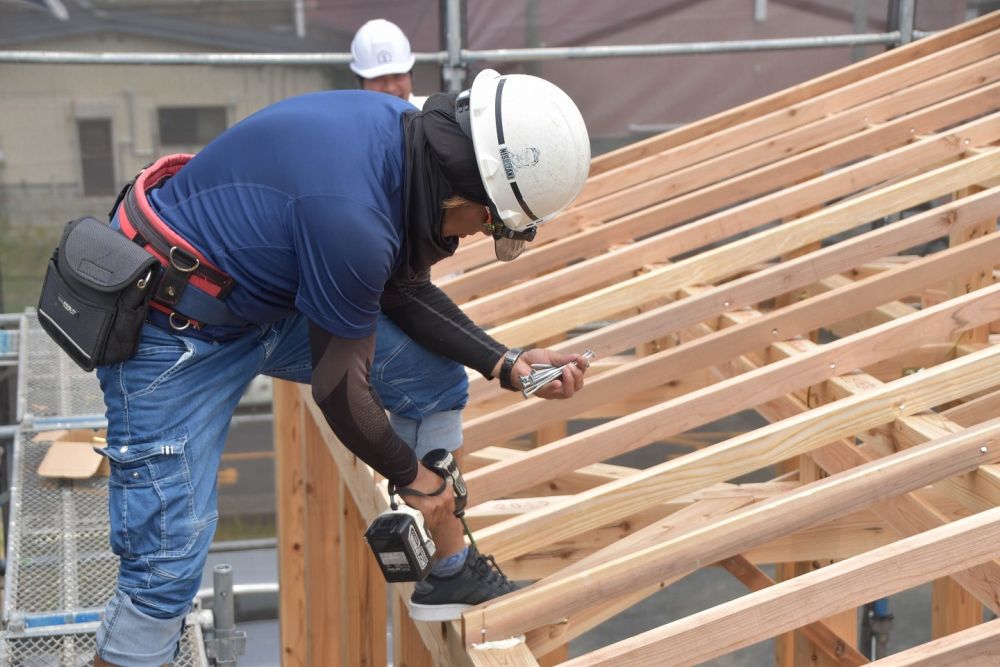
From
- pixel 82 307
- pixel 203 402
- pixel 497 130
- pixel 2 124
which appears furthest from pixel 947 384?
pixel 2 124

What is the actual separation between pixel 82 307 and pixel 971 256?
231cm

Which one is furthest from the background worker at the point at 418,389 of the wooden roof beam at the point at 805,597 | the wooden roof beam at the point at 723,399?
the wooden roof beam at the point at 805,597

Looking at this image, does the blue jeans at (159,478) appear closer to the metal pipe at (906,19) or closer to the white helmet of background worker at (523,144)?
the white helmet of background worker at (523,144)

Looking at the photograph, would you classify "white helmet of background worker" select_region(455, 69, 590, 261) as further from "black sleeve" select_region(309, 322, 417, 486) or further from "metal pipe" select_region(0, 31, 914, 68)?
"metal pipe" select_region(0, 31, 914, 68)

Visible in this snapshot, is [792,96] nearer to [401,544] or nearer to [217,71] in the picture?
[217,71]

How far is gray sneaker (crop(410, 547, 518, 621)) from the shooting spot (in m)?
2.38

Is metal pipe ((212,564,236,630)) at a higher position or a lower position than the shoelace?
lower

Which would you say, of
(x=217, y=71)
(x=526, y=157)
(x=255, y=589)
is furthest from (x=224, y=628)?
(x=217, y=71)

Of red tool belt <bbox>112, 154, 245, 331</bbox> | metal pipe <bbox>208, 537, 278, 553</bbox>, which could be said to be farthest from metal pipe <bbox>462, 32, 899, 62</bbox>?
red tool belt <bbox>112, 154, 245, 331</bbox>

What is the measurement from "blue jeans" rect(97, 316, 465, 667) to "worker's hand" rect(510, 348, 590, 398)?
609 mm

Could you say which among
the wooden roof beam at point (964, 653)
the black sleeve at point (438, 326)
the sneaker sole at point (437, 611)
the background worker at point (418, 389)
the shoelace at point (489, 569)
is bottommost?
the sneaker sole at point (437, 611)

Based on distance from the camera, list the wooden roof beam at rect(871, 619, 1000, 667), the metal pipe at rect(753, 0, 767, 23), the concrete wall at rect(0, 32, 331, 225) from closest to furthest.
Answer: the wooden roof beam at rect(871, 619, 1000, 667) < the concrete wall at rect(0, 32, 331, 225) < the metal pipe at rect(753, 0, 767, 23)

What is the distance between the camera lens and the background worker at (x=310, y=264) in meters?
2.13

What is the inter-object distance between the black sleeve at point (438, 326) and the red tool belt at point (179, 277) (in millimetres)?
408
